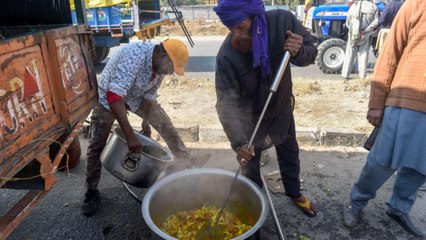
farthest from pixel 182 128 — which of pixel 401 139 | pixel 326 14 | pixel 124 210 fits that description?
pixel 326 14

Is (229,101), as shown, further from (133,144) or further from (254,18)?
(133,144)

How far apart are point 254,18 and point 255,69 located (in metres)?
0.44

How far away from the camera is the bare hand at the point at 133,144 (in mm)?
2912

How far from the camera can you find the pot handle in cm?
293

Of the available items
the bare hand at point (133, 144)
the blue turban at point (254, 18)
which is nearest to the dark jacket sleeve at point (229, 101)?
the blue turban at point (254, 18)

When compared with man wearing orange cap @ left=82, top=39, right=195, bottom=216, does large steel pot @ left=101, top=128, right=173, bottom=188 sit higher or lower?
lower

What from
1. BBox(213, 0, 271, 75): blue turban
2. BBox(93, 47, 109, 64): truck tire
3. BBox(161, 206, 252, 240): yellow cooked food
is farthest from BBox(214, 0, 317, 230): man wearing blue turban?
BBox(93, 47, 109, 64): truck tire

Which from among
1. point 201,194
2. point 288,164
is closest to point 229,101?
point 201,194

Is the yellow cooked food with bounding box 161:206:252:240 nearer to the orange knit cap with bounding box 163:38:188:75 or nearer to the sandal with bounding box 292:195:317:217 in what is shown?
the sandal with bounding box 292:195:317:217

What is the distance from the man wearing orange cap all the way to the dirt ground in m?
1.60

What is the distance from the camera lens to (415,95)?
2543 millimetres

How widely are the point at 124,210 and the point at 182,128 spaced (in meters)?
1.78

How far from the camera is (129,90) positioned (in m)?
3.24

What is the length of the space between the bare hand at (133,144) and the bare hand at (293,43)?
5.09 feet
